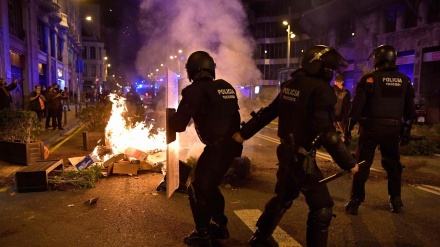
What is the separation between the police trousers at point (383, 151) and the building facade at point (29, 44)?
18066mm

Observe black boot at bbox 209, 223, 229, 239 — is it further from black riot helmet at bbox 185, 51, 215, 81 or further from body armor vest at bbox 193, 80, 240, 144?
black riot helmet at bbox 185, 51, 215, 81

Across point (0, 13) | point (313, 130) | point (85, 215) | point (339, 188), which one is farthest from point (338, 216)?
point (0, 13)

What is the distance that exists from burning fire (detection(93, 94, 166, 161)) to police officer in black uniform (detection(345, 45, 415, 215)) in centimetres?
447

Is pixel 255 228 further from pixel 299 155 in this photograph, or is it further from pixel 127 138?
pixel 127 138

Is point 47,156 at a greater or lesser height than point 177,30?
lesser

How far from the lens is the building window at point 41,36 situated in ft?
87.5

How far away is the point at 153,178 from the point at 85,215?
6.19ft

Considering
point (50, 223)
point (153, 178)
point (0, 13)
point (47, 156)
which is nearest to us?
point (50, 223)

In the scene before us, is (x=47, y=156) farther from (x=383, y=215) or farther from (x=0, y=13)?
(x=0, y=13)

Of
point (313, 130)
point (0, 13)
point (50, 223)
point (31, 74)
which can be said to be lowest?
point (50, 223)

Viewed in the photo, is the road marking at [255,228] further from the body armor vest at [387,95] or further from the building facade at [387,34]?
the building facade at [387,34]

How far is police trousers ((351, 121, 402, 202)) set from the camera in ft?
14.4

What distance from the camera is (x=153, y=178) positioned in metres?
6.23

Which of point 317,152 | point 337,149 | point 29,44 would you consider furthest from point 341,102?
point 29,44
